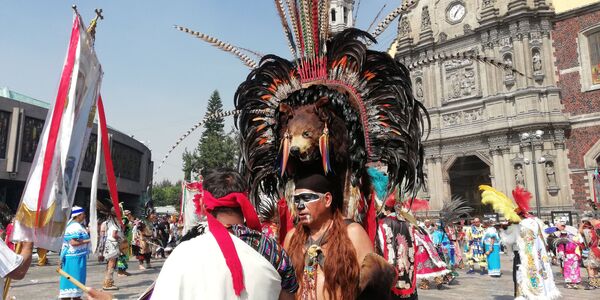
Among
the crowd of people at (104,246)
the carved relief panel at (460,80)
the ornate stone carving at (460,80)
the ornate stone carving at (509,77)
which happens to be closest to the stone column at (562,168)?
the ornate stone carving at (509,77)

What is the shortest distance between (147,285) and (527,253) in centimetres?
916

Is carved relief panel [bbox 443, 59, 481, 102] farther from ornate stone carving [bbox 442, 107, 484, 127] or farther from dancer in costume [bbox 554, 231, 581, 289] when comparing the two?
dancer in costume [bbox 554, 231, 581, 289]

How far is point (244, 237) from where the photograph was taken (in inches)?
89.0

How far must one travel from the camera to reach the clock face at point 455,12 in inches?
1176

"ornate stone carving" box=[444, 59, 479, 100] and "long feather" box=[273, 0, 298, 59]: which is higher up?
"ornate stone carving" box=[444, 59, 479, 100]

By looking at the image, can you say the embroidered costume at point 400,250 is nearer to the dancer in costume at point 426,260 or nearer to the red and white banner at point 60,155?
the dancer in costume at point 426,260

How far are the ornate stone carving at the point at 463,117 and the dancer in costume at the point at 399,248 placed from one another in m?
24.9

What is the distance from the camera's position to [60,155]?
3.18 metres

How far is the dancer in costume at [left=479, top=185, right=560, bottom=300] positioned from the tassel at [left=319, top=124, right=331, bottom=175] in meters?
6.24

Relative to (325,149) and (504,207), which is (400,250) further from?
(504,207)

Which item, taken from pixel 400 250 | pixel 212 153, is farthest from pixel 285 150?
pixel 212 153

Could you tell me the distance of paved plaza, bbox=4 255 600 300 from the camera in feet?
31.6

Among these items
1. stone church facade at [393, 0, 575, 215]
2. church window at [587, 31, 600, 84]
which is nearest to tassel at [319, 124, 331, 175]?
stone church facade at [393, 0, 575, 215]

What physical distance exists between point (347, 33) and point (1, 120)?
27.6 meters
